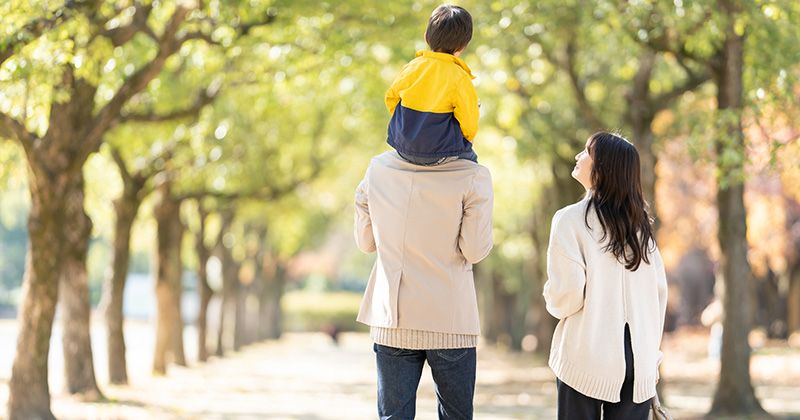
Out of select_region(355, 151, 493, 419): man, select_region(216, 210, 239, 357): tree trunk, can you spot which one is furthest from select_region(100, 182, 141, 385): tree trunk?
select_region(355, 151, 493, 419): man

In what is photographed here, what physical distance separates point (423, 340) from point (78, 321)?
13391 millimetres

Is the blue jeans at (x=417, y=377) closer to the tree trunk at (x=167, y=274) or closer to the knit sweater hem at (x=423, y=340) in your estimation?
the knit sweater hem at (x=423, y=340)

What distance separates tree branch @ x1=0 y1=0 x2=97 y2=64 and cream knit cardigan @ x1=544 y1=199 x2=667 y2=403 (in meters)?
6.24

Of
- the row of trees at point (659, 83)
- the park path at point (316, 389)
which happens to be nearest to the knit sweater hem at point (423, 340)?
the row of trees at point (659, 83)

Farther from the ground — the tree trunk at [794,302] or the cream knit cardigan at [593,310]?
the tree trunk at [794,302]

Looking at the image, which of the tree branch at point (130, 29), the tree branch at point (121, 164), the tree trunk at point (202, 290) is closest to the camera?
the tree branch at point (130, 29)

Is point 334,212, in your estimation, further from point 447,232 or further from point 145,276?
point 447,232

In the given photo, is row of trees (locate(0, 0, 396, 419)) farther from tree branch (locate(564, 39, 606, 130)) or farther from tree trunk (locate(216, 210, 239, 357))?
tree branch (locate(564, 39, 606, 130))

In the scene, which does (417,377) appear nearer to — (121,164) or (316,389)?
(121,164)

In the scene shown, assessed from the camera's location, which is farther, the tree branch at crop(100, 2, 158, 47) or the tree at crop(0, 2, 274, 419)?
the tree branch at crop(100, 2, 158, 47)

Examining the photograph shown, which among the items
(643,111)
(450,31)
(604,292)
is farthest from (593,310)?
(643,111)

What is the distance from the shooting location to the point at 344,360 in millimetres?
36906

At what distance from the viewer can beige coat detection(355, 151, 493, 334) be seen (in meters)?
4.74

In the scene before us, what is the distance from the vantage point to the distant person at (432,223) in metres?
4.72
